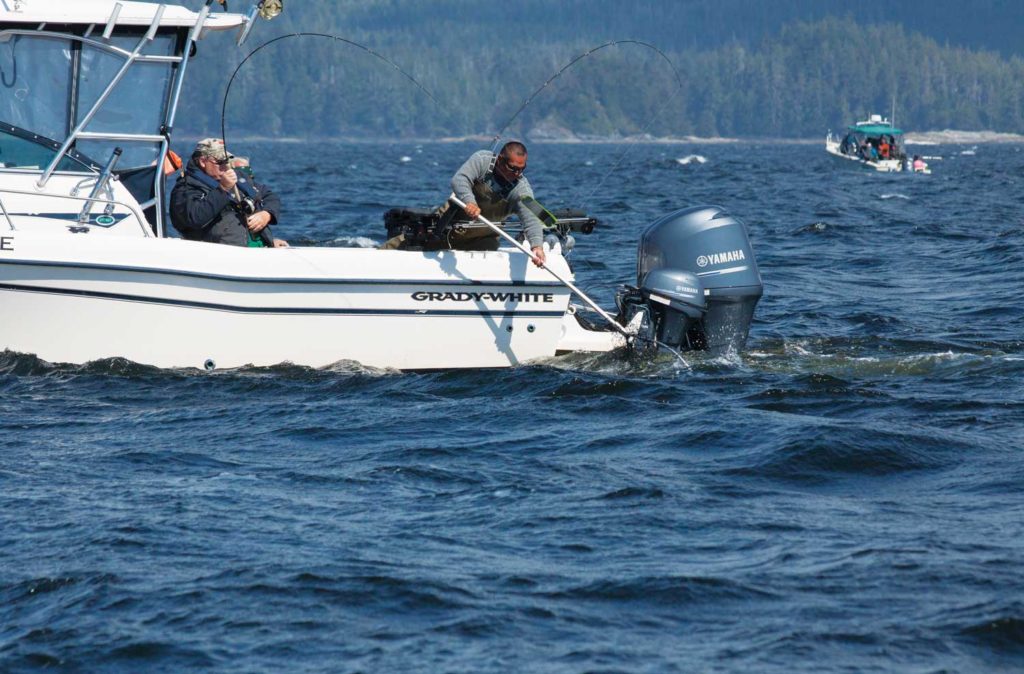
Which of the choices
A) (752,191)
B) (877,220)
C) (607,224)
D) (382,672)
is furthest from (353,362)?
(752,191)

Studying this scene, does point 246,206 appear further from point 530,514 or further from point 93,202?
point 530,514

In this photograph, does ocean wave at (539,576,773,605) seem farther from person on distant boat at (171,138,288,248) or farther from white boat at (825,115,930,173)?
white boat at (825,115,930,173)

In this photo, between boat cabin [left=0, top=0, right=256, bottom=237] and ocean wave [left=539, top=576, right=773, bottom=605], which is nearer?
ocean wave [left=539, top=576, right=773, bottom=605]

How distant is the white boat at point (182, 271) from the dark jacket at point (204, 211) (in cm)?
22

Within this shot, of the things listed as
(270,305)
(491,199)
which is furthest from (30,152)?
(491,199)

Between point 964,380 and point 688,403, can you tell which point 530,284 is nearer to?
point 688,403

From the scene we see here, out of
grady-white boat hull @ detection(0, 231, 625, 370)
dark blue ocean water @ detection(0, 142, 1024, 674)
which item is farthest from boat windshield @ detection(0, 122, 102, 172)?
dark blue ocean water @ detection(0, 142, 1024, 674)

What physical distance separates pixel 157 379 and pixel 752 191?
106 feet

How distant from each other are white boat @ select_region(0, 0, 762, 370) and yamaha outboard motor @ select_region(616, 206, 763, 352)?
0.01 metres

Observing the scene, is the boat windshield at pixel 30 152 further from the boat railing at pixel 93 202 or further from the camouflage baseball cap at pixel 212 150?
the camouflage baseball cap at pixel 212 150

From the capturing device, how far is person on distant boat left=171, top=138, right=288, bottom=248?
9.85 m

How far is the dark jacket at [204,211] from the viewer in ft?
32.3

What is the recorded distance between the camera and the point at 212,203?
985 centimetres

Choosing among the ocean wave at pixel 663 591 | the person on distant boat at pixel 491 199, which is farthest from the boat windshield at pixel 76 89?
the ocean wave at pixel 663 591
